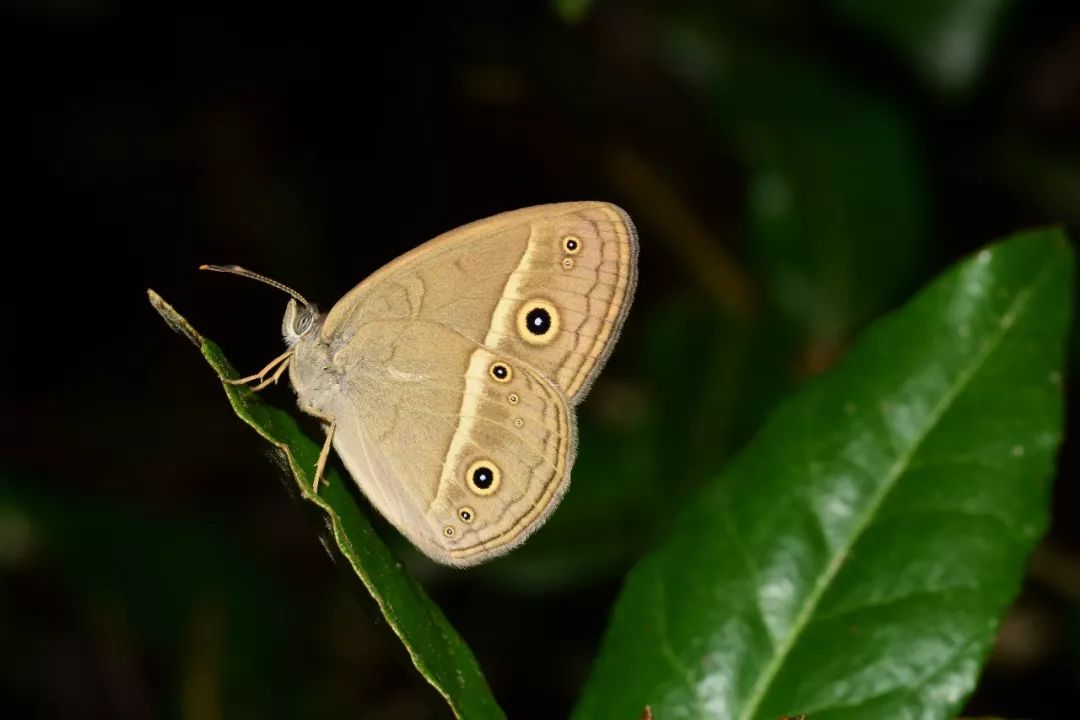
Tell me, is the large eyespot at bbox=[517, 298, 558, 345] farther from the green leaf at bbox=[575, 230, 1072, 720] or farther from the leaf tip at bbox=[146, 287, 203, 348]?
→ the leaf tip at bbox=[146, 287, 203, 348]

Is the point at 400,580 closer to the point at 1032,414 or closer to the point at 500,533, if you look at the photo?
the point at 500,533

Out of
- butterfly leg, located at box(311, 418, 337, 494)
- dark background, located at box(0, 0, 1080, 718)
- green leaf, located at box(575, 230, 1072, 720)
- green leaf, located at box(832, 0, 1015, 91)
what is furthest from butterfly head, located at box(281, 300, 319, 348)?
green leaf, located at box(832, 0, 1015, 91)

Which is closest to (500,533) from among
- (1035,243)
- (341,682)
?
(1035,243)

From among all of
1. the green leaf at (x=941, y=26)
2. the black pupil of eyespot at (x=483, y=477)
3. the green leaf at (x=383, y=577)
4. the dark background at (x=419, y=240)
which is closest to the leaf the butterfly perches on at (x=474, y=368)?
the black pupil of eyespot at (x=483, y=477)

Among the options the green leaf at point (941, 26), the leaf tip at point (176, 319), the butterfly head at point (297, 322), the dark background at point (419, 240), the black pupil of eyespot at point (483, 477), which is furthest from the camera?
the dark background at point (419, 240)

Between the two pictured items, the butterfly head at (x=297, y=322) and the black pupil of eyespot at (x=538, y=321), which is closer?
the black pupil of eyespot at (x=538, y=321)

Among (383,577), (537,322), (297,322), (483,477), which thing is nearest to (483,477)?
(483,477)

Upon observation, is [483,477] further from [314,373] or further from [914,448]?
[914,448]

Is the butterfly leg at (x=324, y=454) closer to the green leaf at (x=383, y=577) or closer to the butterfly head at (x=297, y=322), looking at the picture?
the green leaf at (x=383, y=577)
